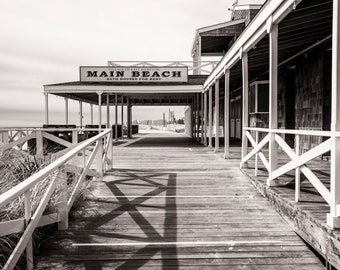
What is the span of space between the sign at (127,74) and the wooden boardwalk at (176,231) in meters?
10.8

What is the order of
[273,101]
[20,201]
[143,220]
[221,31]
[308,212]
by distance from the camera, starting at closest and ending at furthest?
[20,201], [308,212], [143,220], [273,101], [221,31]

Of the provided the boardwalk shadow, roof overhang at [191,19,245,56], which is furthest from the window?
roof overhang at [191,19,245,56]

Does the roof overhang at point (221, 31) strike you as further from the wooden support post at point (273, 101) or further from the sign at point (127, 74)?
the wooden support post at point (273, 101)

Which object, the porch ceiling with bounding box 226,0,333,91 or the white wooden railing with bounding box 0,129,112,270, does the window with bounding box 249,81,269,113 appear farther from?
the white wooden railing with bounding box 0,129,112,270

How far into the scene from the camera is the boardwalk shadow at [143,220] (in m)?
3.73

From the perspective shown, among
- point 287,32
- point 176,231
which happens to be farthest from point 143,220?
point 287,32

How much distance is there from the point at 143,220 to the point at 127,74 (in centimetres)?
1321

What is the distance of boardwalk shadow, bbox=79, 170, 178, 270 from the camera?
12.2ft

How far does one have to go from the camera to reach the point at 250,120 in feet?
44.3

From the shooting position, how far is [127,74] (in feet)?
56.3

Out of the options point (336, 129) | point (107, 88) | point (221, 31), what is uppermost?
point (221, 31)

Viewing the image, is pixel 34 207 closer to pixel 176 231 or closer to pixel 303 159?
pixel 176 231

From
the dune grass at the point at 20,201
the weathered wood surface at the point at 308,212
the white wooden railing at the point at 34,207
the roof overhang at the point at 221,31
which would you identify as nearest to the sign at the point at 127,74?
the roof overhang at the point at 221,31

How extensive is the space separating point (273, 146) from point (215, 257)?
241cm
